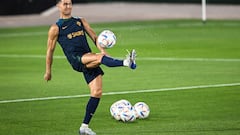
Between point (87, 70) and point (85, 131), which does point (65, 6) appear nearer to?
point (87, 70)

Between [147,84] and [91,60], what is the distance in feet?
19.3

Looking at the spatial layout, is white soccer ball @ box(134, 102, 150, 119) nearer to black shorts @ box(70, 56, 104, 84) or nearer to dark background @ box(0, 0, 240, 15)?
black shorts @ box(70, 56, 104, 84)

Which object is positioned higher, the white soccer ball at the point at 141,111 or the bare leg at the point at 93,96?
the bare leg at the point at 93,96

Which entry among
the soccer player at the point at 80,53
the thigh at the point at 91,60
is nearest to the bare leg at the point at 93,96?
the soccer player at the point at 80,53

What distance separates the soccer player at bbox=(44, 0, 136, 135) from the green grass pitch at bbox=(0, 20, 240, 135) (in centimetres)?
52

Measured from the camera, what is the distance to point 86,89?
1927cm

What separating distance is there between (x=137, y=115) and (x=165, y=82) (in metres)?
4.97

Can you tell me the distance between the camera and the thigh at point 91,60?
13844mm

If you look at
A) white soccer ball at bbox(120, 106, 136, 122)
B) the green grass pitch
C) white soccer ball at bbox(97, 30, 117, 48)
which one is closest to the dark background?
the green grass pitch

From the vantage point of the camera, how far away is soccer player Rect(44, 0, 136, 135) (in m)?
14.0

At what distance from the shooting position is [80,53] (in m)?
14.2

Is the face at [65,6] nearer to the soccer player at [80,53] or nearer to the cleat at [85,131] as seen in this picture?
the soccer player at [80,53]

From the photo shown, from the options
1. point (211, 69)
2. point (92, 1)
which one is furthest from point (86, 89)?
point (92, 1)

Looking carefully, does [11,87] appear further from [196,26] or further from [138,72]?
[196,26]
